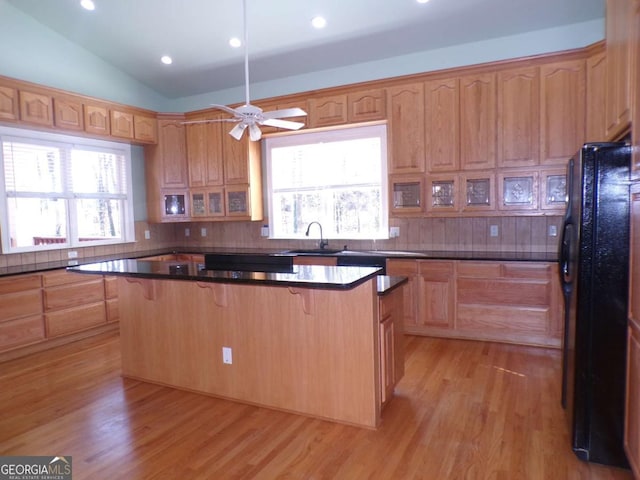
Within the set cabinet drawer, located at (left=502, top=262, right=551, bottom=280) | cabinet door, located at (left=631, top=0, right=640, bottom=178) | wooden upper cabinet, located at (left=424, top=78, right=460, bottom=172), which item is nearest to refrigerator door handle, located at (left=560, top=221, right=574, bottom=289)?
cabinet door, located at (left=631, top=0, right=640, bottom=178)

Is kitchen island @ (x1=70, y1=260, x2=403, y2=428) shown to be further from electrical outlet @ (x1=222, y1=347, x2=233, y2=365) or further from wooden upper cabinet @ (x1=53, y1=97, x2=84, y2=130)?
wooden upper cabinet @ (x1=53, y1=97, x2=84, y2=130)

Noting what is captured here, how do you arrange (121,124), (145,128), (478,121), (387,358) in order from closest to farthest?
(387,358) → (478,121) → (121,124) → (145,128)

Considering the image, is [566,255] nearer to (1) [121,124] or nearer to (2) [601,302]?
(2) [601,302]

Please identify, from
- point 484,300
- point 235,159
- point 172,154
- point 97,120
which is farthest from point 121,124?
point 484,300

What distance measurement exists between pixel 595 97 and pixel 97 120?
520cm

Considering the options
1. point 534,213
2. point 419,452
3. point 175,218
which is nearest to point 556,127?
point 534,213

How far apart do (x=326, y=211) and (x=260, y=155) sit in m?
1.23

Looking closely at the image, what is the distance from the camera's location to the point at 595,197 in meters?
2.11

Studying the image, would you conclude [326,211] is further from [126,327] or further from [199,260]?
[126,327]

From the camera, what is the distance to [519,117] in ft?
13.1

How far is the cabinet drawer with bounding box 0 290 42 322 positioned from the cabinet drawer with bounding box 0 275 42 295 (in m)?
0.04

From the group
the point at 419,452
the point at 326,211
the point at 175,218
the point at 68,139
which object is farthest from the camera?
the point at 175,218

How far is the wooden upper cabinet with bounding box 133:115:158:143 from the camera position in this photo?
533 centimetres

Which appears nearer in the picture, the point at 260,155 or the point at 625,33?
the point at 625,33
